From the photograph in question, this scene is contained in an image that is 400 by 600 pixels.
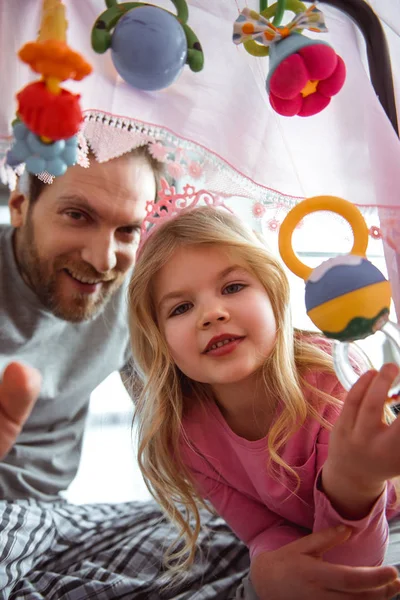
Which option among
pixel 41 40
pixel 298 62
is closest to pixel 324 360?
pixel 298 62

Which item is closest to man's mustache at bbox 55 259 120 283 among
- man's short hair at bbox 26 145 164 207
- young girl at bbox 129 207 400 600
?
man's short hair at bbox 26 145 164 207

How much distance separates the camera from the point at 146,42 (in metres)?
0.49

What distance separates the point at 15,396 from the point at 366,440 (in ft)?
0.98

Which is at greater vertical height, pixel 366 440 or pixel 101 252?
pixel 101 252

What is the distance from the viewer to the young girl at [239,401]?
0.66m

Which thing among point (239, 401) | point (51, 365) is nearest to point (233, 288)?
point (239, 401)

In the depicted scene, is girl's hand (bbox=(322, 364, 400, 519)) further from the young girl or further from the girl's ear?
the girl's ear

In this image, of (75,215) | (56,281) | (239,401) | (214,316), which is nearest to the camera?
(214,316)

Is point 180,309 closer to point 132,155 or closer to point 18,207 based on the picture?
point 132,155

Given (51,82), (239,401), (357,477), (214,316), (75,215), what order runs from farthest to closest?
(75,215) → (239,401) → (214,316) → (357,477) → (51,82)

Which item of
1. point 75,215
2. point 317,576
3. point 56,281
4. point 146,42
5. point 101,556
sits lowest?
point 101,556

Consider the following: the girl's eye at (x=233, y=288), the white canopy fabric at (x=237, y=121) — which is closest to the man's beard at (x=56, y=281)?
the girl's eye at (x=233, y=288)

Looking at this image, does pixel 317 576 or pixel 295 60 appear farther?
pixel 317 576

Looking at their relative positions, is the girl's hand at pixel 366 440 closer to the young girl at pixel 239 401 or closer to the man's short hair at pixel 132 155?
the young girl at pixel 239 401
